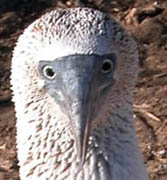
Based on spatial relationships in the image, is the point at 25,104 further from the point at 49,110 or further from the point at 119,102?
the point at 119,102

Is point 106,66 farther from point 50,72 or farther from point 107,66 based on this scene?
point 50,72

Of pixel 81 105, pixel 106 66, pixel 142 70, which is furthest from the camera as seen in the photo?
pixel 142 70

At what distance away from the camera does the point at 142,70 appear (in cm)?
612

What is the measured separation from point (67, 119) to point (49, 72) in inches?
7.7

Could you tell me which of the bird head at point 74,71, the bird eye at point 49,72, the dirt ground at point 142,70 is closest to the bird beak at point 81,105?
the bird head at point 74,71

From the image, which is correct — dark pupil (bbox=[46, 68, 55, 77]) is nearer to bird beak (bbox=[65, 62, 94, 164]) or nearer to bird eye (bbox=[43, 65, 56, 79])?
bird eye (bbox=[43, 65, 56, 79])

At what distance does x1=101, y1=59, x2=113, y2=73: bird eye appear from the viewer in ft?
10.2

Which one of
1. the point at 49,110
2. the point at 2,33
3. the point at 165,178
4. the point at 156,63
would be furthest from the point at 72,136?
the point at 2,33

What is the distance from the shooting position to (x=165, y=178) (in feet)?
16.6

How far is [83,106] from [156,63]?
325 centimetres

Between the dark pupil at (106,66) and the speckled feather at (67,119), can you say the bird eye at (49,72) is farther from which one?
the dark pupil at (106,66)

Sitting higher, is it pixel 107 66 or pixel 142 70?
pixel 142 70

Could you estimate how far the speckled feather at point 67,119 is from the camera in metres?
3.19

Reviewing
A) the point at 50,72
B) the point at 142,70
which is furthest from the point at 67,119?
the point at 142,70
